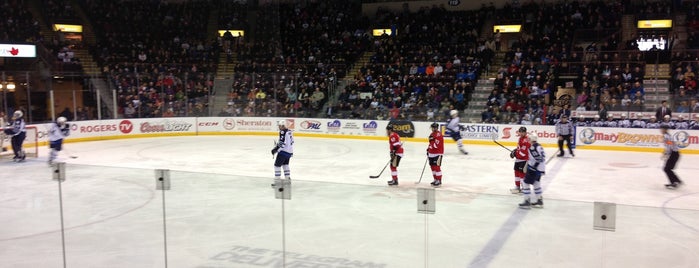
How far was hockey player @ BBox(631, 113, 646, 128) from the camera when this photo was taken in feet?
56.0

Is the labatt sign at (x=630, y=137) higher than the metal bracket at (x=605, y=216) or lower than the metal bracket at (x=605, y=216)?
lower

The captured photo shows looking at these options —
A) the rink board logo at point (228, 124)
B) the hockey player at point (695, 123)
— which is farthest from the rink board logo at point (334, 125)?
the hockey player at point (695, 123)

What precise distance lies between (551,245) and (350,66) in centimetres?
2160

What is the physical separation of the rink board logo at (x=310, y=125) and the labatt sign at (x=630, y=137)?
9140mm

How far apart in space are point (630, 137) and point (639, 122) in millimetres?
539

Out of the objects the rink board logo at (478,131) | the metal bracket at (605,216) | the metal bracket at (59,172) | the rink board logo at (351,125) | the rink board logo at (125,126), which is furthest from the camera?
the rink board logo at (351,125)

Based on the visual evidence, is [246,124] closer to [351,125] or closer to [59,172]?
[351,125]

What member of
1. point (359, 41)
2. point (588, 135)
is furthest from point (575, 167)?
point (359, 41)

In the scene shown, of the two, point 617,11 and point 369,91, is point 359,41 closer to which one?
point 369,91

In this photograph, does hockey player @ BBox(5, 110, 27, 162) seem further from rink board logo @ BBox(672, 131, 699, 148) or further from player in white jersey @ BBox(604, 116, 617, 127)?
rink board logo @ BBox(672, 131, 699, 148)

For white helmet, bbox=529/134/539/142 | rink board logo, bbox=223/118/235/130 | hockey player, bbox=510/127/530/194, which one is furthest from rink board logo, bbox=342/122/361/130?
white helmet, bbox=529/134/539/142

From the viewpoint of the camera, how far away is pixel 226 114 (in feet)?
73.7

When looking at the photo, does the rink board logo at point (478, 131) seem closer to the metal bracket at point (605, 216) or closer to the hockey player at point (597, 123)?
the hockey player at point (597, 123)

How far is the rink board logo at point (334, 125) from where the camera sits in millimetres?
21297
